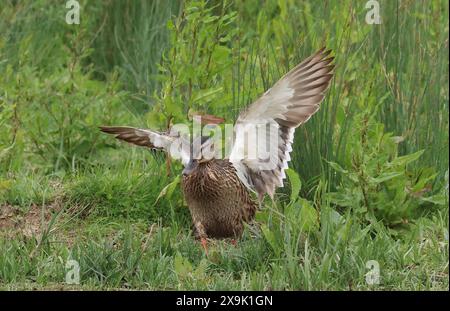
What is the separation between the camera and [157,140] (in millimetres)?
5895

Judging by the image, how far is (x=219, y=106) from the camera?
616 cm

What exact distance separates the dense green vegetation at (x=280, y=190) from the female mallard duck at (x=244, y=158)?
0.41 ft

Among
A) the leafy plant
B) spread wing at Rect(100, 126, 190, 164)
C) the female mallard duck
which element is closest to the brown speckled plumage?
the female mallard duck

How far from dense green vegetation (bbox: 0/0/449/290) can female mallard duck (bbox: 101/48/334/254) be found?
0.13m

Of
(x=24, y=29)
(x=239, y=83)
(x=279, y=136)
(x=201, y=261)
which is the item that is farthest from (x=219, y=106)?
(x=24, y=29)

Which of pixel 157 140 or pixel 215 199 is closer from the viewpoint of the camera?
pixel 215 199

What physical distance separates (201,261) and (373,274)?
2.69ft

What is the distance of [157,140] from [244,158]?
501 mm

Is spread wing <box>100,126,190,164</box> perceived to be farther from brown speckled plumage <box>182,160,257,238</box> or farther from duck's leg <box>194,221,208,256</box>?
duck's leg <box>194,221,208,256</box>

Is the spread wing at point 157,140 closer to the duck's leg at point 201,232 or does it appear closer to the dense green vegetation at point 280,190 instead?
the dense green vegetation at point 280,190

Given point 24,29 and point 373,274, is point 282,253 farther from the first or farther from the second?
point 24,29

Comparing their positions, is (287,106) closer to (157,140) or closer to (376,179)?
(376,179)

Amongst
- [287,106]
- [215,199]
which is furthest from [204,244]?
[287,106]

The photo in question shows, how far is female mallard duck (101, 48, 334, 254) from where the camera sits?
5547 mm
